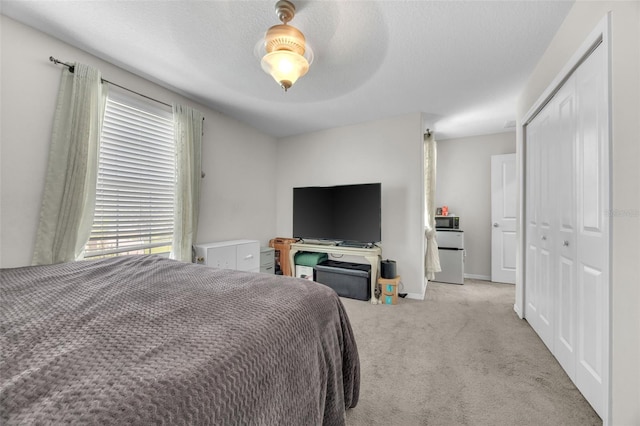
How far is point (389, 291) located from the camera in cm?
317

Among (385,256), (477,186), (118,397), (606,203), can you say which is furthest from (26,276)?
(477,186)

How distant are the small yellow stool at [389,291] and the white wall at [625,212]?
80.0 inches

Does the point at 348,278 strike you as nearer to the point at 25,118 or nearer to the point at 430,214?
the point at 430,214

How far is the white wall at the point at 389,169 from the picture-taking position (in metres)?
3.39

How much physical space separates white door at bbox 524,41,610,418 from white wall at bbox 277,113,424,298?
128 cm

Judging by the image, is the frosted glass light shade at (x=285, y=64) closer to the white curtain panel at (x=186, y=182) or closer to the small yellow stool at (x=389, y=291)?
the white curtain panel at (x=186, y=182)

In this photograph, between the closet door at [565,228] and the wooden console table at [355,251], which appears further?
the wooden console table at [355,251]

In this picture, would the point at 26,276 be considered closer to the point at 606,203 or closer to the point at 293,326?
the point at 293,326

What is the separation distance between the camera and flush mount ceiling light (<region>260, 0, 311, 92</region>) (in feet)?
5.24

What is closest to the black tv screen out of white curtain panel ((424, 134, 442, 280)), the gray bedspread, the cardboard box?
the cardboard box

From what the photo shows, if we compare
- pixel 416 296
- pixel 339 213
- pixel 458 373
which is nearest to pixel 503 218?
pixel 416 296

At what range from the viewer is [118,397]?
51 centimetres

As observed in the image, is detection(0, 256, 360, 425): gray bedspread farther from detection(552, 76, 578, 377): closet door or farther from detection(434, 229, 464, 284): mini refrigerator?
detection(434, 229, 464, 284): mini refrigerator

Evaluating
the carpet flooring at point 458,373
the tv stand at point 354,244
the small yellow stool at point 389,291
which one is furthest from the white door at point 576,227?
the tv stand at point 354,244
